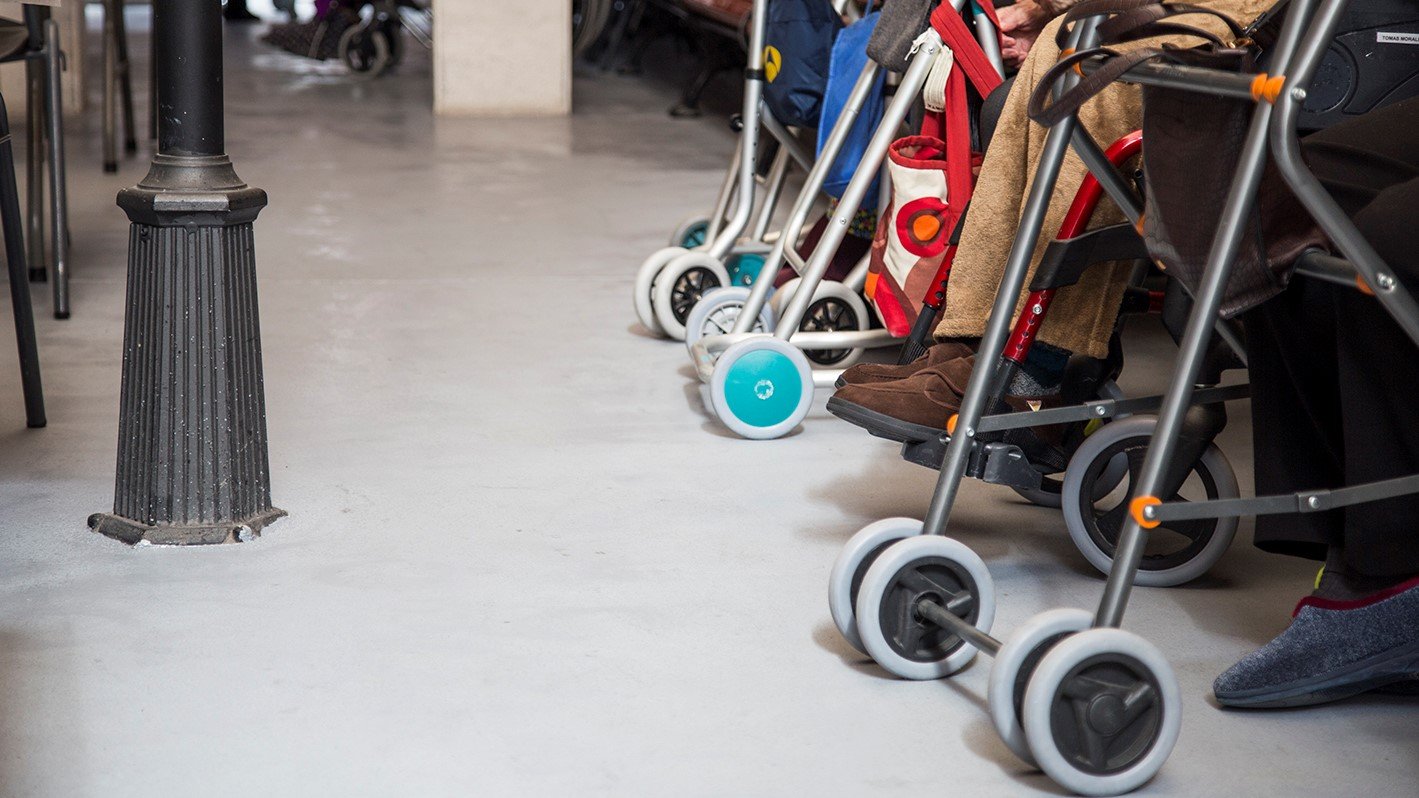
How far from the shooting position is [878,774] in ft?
4.69

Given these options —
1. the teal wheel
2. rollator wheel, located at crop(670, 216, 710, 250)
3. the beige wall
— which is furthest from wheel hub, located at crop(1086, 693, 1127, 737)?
the beige wall

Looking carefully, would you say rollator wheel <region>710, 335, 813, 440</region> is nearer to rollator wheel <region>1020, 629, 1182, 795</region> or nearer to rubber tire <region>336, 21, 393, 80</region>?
rollator wheel <region>1020, 629, 1182, 795</region>

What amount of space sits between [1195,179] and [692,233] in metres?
2.26

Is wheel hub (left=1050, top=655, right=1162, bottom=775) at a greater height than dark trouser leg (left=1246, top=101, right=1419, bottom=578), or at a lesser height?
lesser

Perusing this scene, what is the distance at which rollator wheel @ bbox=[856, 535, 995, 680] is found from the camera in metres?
1.57

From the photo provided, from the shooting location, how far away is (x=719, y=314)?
294cm

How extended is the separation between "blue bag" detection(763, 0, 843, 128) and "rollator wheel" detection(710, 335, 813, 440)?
749 mm

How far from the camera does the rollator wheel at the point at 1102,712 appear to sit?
1.34 m

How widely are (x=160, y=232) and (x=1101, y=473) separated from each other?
49.9 inches

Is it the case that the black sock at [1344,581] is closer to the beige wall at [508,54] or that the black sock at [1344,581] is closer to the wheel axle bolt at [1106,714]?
the wheel axle bolt at [1106,714]

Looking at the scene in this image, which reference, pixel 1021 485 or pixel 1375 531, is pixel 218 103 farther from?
pixel 1375 531

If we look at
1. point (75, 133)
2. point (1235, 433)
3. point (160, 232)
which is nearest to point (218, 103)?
point (160, 232)

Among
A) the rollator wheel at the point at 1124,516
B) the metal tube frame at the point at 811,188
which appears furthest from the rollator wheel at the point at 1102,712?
the metal tube frame at the point at 811,188

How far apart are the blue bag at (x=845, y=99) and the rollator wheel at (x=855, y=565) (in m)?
1.25
